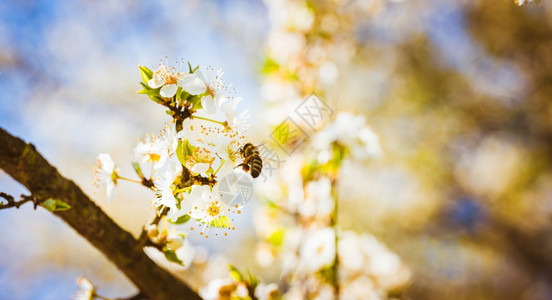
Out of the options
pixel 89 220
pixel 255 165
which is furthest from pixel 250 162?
pixel 89 220

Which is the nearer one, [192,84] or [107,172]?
[192,84]

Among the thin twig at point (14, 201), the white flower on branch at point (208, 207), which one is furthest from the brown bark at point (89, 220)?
the white flower on branch at point (208, 207)

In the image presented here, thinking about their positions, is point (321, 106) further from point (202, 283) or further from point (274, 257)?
point (202, 283)

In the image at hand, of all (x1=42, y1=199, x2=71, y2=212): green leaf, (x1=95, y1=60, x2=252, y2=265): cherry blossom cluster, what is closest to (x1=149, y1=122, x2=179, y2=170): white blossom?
(x1=95, y1=60, x2=252, y2=265): cherry blossom cluster

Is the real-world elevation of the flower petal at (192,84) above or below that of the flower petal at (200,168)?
above

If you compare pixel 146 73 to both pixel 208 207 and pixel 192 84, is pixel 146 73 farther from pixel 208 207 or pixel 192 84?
pixel 208 207

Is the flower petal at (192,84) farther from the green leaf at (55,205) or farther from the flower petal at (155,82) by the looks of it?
the green leaf at (55,205)

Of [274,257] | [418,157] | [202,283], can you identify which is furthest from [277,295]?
[418,157]
